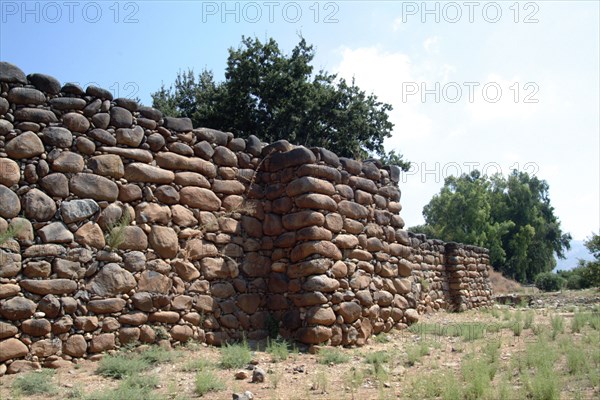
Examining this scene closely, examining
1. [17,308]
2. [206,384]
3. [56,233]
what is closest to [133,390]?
[206,384]

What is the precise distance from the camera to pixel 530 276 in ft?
112

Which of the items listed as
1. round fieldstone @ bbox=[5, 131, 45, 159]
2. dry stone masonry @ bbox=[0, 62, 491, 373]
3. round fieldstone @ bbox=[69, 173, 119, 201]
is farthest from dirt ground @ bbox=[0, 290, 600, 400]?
round fieldstone @ bbox=[5, 131, 45, 159]

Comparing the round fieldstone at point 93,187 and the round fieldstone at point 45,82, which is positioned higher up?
the round fieldstone at point 45,82

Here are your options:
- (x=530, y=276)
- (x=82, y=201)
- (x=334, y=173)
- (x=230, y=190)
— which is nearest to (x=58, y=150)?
(x=82, y=201)

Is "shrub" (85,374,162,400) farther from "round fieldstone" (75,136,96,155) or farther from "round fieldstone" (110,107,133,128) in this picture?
"round fieldstone" (110,107,133,128)

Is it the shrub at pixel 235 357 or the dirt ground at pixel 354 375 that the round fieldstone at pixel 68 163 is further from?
the shrub at pixel 235 357

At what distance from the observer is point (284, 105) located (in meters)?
17.3

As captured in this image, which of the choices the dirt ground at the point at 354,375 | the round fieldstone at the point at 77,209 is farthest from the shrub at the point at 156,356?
the round fieldstone at the point at 77,209

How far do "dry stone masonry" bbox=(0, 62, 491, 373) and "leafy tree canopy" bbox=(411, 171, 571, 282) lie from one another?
1021 inches

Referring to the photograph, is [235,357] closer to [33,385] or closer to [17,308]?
[33,385]

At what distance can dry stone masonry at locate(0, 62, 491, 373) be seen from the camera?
16.8 ft

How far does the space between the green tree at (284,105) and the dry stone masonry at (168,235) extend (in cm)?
968

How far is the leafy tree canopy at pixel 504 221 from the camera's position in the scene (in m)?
32.3

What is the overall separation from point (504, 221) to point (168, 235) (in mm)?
32159
